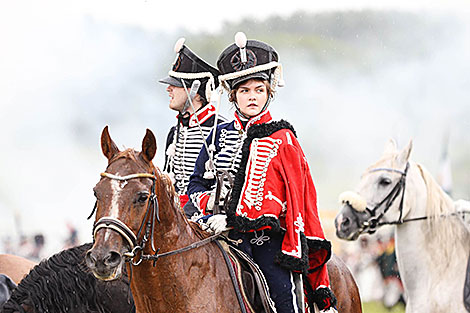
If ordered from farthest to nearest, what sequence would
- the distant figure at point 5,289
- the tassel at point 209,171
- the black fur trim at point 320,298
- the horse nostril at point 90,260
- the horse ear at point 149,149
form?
the distant figure at point 5,289 < the tassel at point 209,171 < the black fur trim at point 320,298 < the horse ear at point 149,149 < the horse nostril at point 90,260

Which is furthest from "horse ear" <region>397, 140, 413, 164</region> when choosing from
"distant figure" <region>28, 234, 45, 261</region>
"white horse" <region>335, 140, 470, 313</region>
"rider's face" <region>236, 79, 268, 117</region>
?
"distant figure" <region>28, 234, 45, 261</region>

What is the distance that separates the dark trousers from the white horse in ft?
10.7

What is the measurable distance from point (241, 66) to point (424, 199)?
12.0 ft

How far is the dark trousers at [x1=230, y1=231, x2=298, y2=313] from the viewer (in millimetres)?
4055

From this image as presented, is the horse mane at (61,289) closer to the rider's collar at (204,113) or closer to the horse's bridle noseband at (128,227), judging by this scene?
the horse's bridle noseband at (128,227)

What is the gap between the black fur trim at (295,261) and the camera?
400 cm

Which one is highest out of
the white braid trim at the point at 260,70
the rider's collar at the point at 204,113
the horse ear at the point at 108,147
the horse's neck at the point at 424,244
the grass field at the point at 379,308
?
the white braid trim at the point at 260,70

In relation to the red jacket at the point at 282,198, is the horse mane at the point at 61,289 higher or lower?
lower

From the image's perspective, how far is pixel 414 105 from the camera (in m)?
21.2

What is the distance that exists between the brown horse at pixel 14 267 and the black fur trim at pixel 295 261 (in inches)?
114

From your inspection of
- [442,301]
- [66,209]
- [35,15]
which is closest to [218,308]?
[442,301]

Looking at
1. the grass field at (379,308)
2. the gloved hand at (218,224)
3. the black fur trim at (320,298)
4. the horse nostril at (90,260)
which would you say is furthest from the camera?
the grass field at (379,308)

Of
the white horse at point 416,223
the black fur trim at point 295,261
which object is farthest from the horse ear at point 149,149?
the white horse at point 416,223

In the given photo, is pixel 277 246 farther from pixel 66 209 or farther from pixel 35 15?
pixel 35 15
